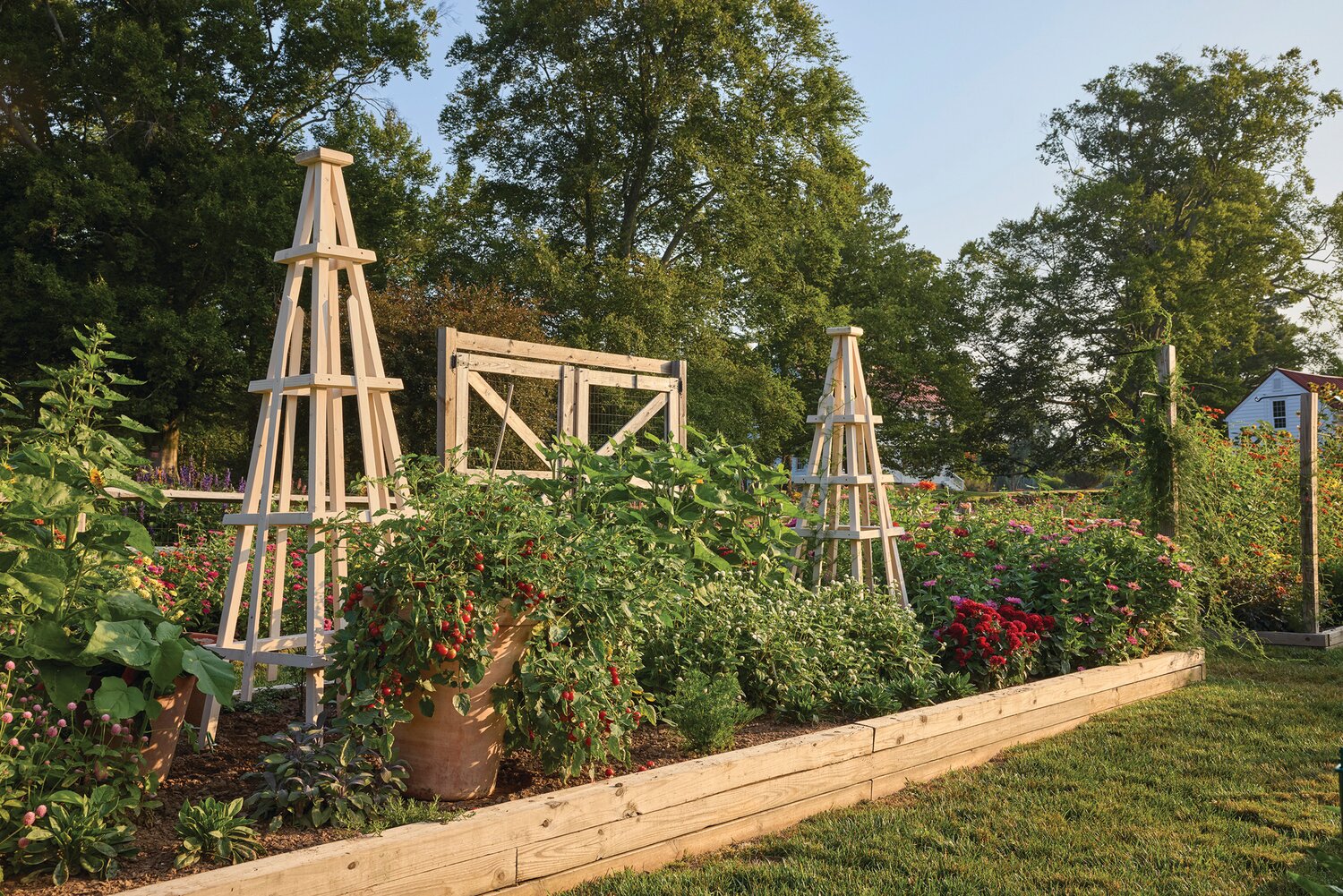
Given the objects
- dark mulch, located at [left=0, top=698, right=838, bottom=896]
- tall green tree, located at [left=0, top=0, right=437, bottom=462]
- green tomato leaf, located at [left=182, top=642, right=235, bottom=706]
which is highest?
tall green tree, located at [left=0, top=0, right=437, bottom=462]

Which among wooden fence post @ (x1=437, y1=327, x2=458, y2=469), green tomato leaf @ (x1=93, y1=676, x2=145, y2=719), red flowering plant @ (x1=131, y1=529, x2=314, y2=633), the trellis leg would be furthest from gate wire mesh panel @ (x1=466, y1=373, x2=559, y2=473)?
green tomato leaf @ (x1=93, y1=676, x2=145, y2=719)

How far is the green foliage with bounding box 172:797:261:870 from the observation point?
255 cm

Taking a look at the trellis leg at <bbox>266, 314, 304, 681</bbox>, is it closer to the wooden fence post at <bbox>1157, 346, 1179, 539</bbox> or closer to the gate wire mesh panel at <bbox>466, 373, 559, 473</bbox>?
the wooden fence post at <bbox>1157, 346, 1179, 539</bbox>

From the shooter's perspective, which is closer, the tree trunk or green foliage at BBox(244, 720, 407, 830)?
green foliage at BBox(244, 720, 407, 830)

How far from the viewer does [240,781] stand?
3.08 meters

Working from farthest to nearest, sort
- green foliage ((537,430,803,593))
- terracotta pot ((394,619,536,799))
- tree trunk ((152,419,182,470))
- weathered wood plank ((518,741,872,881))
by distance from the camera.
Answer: tree trunk ((152,419,182,470)), green foliage ((537,430,803,593)), terracotta pot ((394,619,536,799)), weathered wood plank ((518,741,872,881))

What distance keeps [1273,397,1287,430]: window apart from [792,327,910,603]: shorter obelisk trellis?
29643 mm

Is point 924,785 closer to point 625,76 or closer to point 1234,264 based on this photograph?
point 625,76

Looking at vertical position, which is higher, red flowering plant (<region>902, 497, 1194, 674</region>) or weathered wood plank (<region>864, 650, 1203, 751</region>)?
red flowering plant (<region>902, 497, 1194, 674</region>)

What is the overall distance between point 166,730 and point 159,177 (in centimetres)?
1728

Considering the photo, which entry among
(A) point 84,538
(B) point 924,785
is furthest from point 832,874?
(A) point 84,538

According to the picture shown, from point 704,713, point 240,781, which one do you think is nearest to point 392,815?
point 240,781

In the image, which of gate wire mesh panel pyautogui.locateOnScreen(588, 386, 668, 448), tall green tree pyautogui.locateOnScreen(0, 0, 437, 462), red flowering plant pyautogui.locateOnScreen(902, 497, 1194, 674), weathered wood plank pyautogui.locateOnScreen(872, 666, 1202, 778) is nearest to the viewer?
weathered wood plank pyautogui.locateOnScreen(872, 666, 1202, 778)

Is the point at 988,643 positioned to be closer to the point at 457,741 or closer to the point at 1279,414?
the point at 457,741
